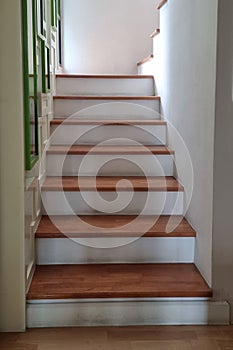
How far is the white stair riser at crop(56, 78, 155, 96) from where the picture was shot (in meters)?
4.12

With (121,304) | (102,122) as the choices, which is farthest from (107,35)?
(121,304)

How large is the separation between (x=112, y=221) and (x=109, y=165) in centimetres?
59

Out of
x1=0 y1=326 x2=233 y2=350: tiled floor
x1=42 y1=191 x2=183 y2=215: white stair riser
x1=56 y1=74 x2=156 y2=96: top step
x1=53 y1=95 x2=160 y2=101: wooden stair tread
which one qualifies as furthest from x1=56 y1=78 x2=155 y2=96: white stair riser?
x1=0 y1=326 x2=233 y2=350: tiled floor

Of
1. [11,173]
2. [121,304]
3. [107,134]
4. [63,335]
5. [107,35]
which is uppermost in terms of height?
[107,35]

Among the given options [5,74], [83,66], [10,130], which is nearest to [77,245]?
[10,130]

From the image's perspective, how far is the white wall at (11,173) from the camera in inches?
85.0

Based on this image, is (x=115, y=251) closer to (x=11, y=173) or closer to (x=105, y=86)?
(x=11, y=173)

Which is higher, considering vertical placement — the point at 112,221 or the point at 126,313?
the point at 112,221

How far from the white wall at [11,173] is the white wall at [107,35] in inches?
122

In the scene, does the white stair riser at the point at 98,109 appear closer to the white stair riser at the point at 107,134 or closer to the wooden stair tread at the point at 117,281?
the white stair riser at the point at 107,134

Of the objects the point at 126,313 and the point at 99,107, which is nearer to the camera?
the point at 126,313

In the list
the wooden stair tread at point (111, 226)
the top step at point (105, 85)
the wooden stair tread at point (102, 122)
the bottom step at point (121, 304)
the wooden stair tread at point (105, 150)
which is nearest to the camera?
the bottom step at point (121, 304)

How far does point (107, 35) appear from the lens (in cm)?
525

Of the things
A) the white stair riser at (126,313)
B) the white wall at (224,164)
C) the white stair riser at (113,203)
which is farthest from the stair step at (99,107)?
the white stair riser at (126,313)
